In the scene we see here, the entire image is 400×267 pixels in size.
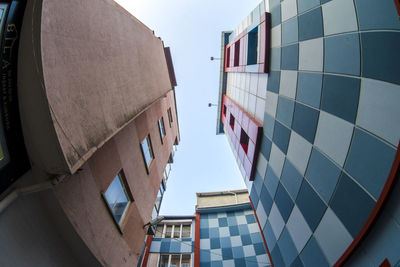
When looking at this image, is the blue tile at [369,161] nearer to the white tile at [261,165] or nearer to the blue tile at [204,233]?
the white tile at [261,165]

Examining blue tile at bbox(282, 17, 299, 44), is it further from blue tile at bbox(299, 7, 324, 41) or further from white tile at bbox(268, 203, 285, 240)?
white tile at bbox(268, 203, 285, 240)

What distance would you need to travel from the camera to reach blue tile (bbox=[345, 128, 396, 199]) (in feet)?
12.7

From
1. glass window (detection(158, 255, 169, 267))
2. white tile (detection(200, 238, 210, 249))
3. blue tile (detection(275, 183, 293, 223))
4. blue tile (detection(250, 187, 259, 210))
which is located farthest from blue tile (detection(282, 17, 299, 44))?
glass window (detection(158, 255, 169, 267))

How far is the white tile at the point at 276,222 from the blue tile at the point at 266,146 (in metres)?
2.63

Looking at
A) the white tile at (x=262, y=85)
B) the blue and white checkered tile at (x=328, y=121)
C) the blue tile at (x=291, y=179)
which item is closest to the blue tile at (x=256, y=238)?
the blue and white checkered tile at (x=328, y=121)

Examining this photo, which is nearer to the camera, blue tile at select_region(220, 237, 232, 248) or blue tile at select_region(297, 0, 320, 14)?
blue tile at select_region(297, 0, 320, 14)

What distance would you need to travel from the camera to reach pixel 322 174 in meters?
5.75

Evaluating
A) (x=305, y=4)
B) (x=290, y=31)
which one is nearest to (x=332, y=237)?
(x=290, y=31)

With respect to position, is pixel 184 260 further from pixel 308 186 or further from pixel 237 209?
pixel 308 186

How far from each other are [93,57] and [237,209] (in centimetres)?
2094

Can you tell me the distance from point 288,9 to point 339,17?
3.60 meters

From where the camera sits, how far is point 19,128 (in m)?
3.50

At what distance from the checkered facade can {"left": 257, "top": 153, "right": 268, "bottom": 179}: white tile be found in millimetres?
10796

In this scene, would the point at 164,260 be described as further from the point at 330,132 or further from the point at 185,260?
the point at 330,132
